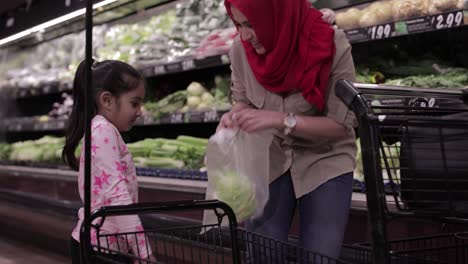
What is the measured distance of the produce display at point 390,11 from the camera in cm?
264

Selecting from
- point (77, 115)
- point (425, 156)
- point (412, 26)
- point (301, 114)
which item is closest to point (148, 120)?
point (412, 26)

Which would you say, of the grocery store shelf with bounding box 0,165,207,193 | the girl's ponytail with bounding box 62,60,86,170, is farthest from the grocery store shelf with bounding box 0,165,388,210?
the girl's ponytail with bounding box 62,60,86,170

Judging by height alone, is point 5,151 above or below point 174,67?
below

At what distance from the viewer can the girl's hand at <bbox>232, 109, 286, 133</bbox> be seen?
1648 millimetres

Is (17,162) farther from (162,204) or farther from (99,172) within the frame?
(162,204)

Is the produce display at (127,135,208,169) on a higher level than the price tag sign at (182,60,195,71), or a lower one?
lower

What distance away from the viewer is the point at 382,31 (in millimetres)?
2689

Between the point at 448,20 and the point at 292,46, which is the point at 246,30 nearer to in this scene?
the point at 292,46

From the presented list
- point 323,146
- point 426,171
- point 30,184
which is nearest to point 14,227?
point 30,184

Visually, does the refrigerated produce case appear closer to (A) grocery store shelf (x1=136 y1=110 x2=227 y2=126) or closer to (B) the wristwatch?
(A) grocery store shelf (x1=136 y1=110 x2=227 y2=126)

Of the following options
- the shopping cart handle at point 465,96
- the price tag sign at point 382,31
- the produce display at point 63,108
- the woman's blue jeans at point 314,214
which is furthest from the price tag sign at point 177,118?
the shopping cart handle at point 465,96

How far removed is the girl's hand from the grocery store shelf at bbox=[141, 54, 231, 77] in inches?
76.3

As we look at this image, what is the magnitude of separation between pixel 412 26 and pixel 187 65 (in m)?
1.75

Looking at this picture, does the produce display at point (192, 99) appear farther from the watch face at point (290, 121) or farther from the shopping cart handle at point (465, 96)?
the shopping cart handle at point (465, 96)
